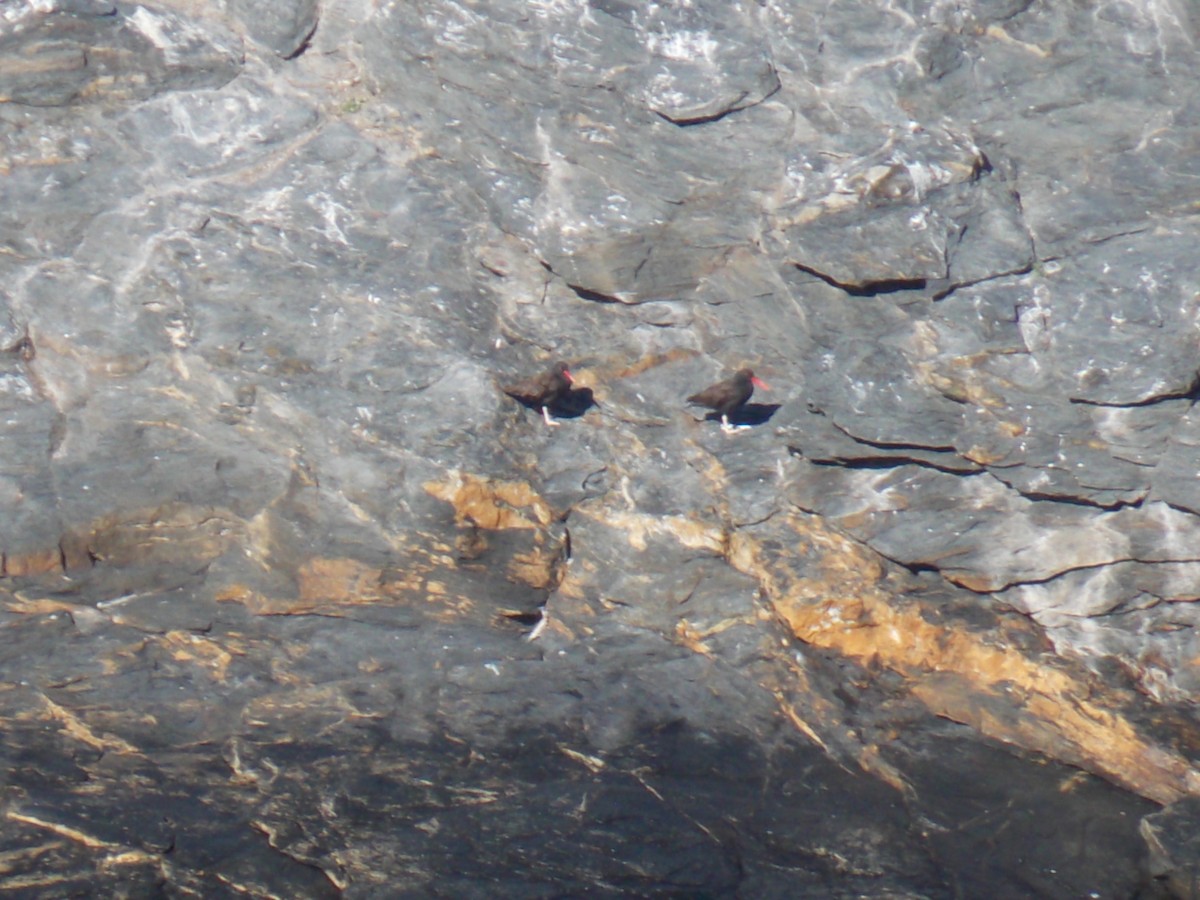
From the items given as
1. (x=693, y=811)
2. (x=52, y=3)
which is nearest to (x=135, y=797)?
(x=693, y=811)

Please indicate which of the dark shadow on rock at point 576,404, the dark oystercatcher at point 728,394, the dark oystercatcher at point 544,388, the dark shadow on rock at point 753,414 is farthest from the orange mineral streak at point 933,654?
the dark oystercatcher at point 544,388

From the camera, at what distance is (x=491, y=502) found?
257 inches

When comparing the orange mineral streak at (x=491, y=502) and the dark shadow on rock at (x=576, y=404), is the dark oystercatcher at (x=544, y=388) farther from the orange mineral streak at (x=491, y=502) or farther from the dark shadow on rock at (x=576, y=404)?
the orange mineral streak at (x=491, y=502)

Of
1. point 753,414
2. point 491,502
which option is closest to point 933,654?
point 753,414

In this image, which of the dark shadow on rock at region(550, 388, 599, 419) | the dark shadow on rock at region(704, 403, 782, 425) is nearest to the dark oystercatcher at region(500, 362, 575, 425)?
the dark shadow on rock at region(550, 388, 599, 419)

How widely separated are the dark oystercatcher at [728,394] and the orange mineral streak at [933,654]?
79 cm

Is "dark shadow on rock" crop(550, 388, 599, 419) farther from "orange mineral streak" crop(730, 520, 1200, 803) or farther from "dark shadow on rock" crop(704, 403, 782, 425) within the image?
"orange mineral streak" crop(730, 520, 1200, 803)

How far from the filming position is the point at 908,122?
5797 mm

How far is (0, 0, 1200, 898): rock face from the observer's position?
18.7ft

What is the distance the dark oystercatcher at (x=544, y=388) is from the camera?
6.34m

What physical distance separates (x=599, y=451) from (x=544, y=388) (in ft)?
1.88

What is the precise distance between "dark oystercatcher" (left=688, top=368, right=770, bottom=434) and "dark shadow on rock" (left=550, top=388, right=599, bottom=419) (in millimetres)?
586

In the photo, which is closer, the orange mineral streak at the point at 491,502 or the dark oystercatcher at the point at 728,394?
the dark oystercatcher at the point at 728,394

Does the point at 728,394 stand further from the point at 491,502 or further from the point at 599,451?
the point at 491,502
